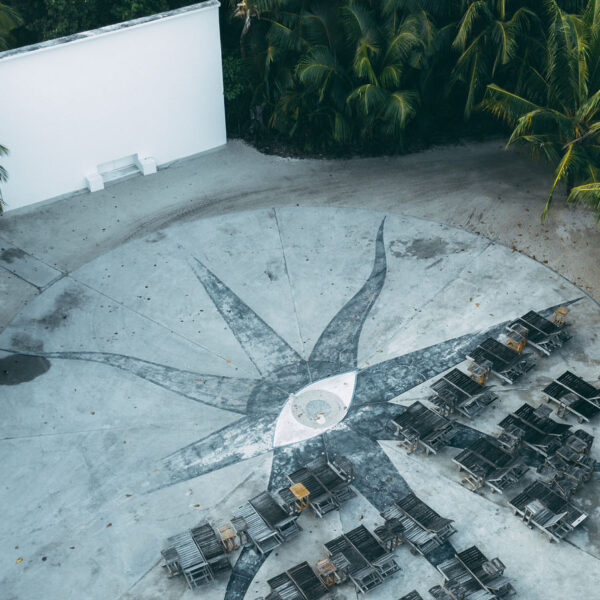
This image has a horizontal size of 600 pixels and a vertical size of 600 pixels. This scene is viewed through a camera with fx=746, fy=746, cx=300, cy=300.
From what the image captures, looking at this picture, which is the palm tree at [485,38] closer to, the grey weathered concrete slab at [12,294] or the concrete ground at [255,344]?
the concrete ground at [255,344]

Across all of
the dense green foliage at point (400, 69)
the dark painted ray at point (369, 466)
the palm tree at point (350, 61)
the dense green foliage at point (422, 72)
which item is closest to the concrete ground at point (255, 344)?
the dark painted ray at point (369, 466)

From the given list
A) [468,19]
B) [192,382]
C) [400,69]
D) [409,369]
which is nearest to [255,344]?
[192,382]

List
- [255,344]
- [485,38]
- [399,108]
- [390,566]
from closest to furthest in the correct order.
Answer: [390,566] → [255,344] → [485,38] → [399,108]

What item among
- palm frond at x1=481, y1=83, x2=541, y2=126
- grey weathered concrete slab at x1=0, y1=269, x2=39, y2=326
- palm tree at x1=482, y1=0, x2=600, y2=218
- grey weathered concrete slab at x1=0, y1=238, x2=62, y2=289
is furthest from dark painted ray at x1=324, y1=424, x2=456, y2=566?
palm frond at x1=481, y1=83, x2=541, y2=126

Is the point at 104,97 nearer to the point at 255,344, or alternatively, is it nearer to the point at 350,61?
the point at 350,61

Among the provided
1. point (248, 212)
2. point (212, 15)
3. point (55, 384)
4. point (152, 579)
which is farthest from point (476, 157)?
point (152, 579)

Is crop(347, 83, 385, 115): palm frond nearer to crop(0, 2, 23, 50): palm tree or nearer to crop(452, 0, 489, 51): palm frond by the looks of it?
crop(452, 0, 489, 51): palm frond
